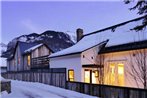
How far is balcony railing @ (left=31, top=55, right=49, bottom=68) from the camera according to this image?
38.9m

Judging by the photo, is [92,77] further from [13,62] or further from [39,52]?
[13,62]

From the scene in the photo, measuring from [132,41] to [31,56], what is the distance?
2486 cm

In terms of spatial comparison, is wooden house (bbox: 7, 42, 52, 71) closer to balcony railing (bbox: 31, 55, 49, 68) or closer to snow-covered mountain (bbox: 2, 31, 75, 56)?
balcony railing (bbox: 31, 55, 49, 68)

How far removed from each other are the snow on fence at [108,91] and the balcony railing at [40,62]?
15.2m

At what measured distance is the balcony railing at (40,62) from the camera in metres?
38.9

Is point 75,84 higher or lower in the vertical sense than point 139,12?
lower

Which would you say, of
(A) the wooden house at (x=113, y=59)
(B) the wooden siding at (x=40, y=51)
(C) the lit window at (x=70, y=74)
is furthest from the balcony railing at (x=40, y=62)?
(C) the lit window at (x=70, y=74)

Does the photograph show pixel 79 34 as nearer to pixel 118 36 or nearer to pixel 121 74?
pixel 118 36

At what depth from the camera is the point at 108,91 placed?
18.0m

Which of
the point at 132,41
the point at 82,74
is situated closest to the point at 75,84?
the point at 82,74

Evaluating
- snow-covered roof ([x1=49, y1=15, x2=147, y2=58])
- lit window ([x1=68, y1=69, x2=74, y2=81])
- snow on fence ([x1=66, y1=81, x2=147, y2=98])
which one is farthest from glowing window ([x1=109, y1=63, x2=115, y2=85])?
snow on fence ([x1=66, y1=81, x2=147, y2=98])

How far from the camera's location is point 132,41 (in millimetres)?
24812

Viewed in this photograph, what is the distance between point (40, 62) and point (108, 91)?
2462 cm

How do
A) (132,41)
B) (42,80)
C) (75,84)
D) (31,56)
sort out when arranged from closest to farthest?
(75,84)
(132,41)
(42,80)
(31,56)
